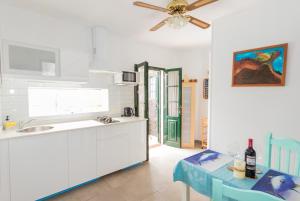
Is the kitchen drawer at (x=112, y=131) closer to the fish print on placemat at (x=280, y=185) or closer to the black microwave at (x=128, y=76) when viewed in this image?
the black microwave at (x=128, y=76)

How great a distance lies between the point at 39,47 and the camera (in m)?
2.22

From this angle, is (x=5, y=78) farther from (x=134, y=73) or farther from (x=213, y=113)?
(x=213, y=113)

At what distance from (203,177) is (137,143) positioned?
76.8 inches

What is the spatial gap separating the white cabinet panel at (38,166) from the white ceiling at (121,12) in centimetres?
176

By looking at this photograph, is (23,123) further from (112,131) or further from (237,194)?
(237,194)

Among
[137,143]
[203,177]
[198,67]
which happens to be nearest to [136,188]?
[137,143]

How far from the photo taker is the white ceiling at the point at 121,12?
215 centimetres

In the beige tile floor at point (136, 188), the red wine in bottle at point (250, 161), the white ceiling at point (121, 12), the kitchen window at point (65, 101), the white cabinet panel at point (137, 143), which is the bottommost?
the beige tile floor at point (136, 188)

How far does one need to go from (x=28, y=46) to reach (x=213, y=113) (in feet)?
9.57

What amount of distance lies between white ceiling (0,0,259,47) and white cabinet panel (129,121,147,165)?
177 centimetres

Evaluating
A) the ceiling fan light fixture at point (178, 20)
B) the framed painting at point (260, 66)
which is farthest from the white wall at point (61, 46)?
the framed painting at point (260, 66)

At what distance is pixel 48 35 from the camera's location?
2.54 metres

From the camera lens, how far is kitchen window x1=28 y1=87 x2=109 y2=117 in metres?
2.55

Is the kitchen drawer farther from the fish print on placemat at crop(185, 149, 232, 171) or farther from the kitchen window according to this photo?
the fish print on placemat at crop(185, 149, 232, 171)
